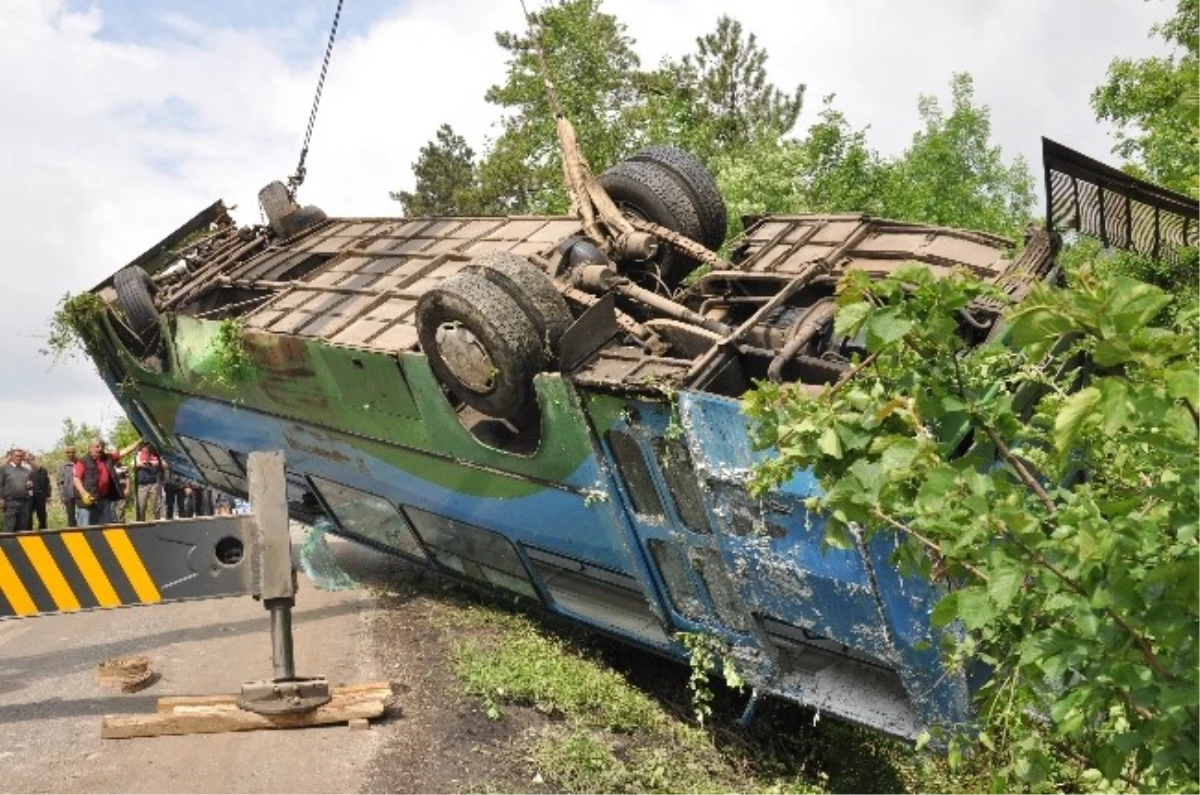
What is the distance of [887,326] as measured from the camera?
2451 mm

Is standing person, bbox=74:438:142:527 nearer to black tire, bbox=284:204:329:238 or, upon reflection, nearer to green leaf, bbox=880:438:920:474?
black tire, bbox=284:204:329:238

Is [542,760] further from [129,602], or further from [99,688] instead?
[99,688]

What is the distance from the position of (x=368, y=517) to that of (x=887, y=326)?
7178 millimetres

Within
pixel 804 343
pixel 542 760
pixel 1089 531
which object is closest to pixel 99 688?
pixel 542 760

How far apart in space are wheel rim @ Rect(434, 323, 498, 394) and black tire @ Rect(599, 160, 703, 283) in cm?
197

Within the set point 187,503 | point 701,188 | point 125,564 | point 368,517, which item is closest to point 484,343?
point 125,564

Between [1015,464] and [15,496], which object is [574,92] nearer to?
[15,496]

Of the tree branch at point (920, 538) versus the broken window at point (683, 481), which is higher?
the broken window at point (683, 481)

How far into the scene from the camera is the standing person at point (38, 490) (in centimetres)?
1229

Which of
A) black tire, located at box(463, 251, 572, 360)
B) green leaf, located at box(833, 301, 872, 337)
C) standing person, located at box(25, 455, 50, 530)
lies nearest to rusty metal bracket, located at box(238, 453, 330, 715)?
black tire, located at box(463, 251, 572, 360)

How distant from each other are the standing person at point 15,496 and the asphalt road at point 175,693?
11.5 feet

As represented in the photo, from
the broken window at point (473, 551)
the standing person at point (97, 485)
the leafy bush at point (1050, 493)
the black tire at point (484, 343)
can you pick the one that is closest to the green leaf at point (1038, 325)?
the leafy bush at point (1050, 493)

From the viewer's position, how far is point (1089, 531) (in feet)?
7.18

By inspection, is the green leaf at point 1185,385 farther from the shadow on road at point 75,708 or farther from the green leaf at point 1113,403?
the shadow on road at point 75,708
